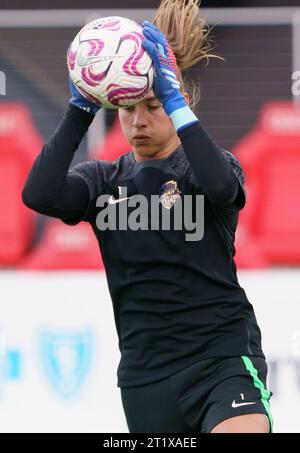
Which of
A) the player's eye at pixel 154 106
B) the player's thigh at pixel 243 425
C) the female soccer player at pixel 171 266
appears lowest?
the player's thigh at pixel 243 425

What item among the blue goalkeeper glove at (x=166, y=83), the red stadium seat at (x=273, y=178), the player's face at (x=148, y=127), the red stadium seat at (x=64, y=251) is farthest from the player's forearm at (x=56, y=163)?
the red stadium seat at (x=273, y=178)

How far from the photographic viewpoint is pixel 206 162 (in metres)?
3.30

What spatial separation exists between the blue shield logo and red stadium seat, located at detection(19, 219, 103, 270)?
67cm

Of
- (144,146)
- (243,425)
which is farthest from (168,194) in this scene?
(243,425)

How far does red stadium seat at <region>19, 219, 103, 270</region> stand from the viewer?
21.1ft

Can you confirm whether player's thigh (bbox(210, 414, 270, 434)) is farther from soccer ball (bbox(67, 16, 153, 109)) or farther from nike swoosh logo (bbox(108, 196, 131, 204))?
soccer ball (bbox(67, 16, 153, 109))

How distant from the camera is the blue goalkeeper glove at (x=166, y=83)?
334cm

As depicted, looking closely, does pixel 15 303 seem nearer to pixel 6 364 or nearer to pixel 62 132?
pixel 6 364

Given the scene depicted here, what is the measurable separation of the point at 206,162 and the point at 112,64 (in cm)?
41

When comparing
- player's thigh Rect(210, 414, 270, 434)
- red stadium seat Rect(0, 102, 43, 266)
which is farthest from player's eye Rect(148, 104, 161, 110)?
red stadium seat Rect(0, 102, 43, 266)

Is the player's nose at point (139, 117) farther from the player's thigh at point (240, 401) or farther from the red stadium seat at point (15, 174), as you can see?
the red stadium seat at point (15, 174)

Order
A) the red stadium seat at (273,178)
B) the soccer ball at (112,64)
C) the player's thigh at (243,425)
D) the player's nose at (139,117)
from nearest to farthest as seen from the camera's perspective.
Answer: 1. the player's thigh at (243,425)
2. the soccer ball at (112,64)
3. the player's nose at (139,117)
4. the red stadium seat at (273,178)

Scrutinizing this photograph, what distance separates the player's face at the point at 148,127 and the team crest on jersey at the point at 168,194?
14cm

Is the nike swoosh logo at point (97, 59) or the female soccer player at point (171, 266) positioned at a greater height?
the nike swoosh logo at point (97, 59)
